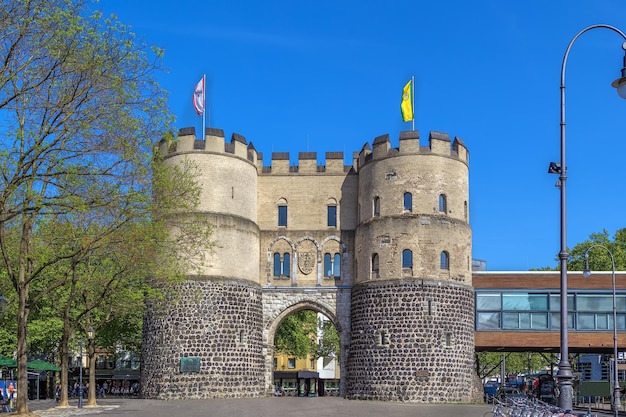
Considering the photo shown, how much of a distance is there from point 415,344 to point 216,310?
406 inches

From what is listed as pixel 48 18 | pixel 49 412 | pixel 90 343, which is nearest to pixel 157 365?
pixel 90 343

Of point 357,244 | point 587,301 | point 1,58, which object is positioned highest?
point 1,58

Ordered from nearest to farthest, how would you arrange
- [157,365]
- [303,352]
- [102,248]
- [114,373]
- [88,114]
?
[88,114], [102,248], [157,365], [303,352], [114,373]

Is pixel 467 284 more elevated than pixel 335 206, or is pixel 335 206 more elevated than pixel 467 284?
pixel 335 206

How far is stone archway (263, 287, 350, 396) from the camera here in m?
50.7

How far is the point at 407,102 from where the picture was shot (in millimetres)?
50969

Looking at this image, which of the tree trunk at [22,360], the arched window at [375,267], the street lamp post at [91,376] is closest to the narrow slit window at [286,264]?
the arched window at [375,267]

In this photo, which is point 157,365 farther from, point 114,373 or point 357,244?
point 114,373

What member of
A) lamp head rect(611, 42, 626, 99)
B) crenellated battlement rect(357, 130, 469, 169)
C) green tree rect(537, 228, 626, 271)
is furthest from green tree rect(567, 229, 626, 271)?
lamp head rect(611, 42, 626, 99)

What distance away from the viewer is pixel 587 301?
5003cm

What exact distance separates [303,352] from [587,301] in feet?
98.7

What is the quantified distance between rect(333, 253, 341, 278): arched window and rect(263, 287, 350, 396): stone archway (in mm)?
910

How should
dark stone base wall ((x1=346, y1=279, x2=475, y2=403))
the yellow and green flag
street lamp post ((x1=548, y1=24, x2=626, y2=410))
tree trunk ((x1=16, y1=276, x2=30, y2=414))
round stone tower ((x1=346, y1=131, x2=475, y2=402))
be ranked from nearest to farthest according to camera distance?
1. street lamp post ((x1=548, y1=24, x2=626, y2=410))
2. tree trunk ((x1=16, y1=276, x2=30, y2=414))
3. dark stone base wall ((x1=346, y1=279, x2=475, y2=403))
4. round stone tower ((x1=346, y1=131, x2=475, y2=402))
5. the yellow and green flag

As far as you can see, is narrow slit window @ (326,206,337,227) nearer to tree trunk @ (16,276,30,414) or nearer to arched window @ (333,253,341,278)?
arched window @ (333,253,341,278)
